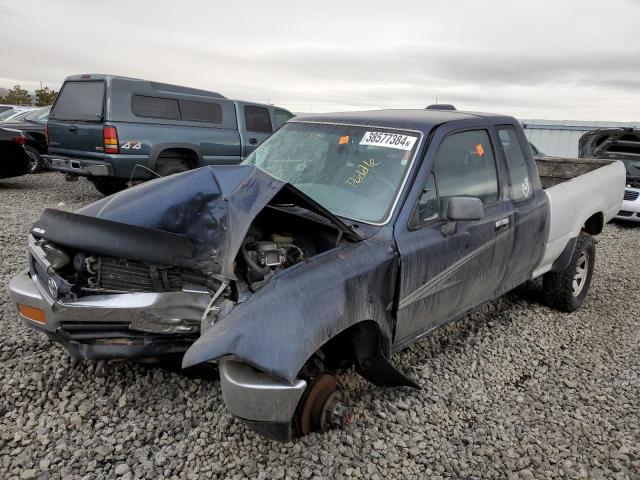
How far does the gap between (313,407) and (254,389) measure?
503mm

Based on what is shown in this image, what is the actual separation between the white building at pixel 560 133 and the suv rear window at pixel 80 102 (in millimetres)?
16182

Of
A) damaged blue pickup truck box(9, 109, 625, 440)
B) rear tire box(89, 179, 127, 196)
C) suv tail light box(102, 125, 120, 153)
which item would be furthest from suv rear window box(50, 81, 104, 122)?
damaged blue pickup truck box(9, 109, 625, 440)

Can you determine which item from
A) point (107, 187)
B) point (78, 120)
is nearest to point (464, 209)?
point (78, 120)

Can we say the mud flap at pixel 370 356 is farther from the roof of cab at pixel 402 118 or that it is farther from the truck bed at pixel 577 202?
the truck bed at pixel 577 202

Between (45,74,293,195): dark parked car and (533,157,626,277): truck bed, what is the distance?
6.11 m

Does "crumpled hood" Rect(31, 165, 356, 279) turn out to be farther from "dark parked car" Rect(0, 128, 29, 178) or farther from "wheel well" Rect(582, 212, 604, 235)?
"dark parked car" Rect(0, 128, 29, 178)

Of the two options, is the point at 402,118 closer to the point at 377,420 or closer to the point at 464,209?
the point at 464,209

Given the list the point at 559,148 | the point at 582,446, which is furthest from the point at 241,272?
the point at 559,148

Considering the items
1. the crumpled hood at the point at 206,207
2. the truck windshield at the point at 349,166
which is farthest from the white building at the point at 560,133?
the crumpled hood at the point at 206,207

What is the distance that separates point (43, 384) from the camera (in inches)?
124

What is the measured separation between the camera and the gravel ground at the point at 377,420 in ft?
8.58

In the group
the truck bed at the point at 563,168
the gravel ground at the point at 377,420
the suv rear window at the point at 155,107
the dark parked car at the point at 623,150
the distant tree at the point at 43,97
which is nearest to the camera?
the gravel ground at the point at 377,420

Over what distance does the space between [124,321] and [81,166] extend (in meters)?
7.04

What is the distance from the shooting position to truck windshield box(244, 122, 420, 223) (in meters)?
3.15
